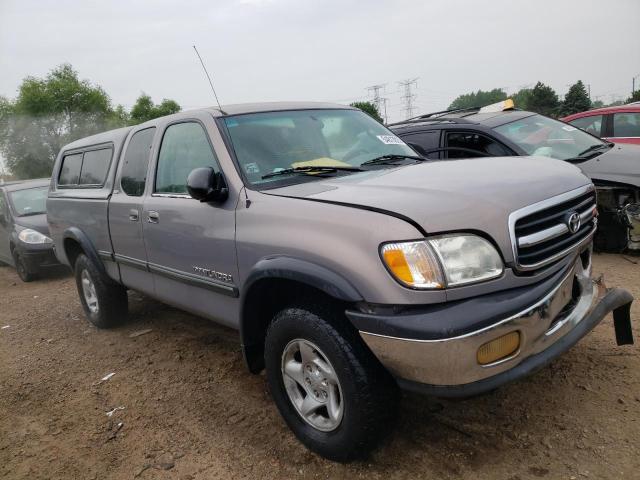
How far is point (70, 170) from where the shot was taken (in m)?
5.34

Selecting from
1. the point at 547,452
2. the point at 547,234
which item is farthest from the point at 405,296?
the point at 547,452

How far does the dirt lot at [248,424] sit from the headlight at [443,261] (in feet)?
3.19

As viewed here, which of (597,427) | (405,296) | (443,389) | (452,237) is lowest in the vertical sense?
(597,427)

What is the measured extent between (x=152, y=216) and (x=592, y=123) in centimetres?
689

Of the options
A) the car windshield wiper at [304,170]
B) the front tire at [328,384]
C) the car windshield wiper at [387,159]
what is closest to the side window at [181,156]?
the car windshield wiper at [304,170]

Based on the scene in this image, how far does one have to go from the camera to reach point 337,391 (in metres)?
2.37

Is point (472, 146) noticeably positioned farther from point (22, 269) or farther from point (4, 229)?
point (4, 229)

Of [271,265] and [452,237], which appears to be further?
[271,265]

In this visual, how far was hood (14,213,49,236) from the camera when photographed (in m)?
7.92

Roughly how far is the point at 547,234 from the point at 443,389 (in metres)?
0.84

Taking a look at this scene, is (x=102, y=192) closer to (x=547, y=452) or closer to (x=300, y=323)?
(x=300, y=323)

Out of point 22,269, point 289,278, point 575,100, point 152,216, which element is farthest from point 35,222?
point 575,100

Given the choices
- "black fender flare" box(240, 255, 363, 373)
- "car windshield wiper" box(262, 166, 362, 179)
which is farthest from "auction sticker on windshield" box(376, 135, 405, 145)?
"black fender flare" box(240, 255, 363, 373)

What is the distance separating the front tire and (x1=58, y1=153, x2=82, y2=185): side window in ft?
11.8
